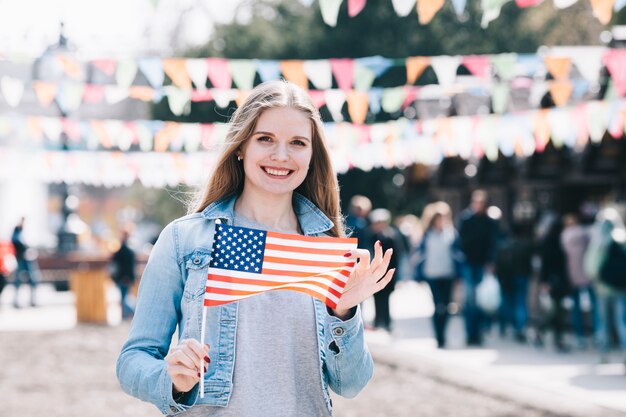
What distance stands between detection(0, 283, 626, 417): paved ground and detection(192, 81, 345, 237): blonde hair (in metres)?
4.88

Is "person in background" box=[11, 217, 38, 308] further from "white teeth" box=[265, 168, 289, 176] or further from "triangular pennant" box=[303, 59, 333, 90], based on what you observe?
"white teeth" box=[265, 168, 289, 176]

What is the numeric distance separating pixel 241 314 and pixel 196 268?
179 mm

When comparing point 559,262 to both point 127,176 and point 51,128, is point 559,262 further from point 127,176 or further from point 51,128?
point 127,176

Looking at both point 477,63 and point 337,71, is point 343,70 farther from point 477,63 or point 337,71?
point 477,63

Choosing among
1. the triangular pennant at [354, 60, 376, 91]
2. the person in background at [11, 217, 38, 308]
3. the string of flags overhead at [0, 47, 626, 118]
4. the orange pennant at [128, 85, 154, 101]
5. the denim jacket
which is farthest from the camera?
the person in background at [11, 217, 38, 308]

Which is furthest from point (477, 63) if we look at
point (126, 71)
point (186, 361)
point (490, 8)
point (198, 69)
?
point (186, 361)

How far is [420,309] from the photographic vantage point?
20.5 meters

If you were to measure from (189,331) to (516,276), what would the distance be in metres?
10.9

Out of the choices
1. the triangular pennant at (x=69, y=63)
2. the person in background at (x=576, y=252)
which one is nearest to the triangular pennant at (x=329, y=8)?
the triangular pennant at (x=69, y=63)

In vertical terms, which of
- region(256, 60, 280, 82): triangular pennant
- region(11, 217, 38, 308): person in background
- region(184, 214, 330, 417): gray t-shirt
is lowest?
region(184, 214, 330, 417): gray t-shirt

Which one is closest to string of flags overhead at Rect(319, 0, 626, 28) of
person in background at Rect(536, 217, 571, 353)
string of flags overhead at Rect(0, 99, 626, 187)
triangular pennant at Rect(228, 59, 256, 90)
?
string of flags overhead at Rect(0, 99, 626, 187)

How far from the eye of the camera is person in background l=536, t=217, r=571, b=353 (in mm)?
12016

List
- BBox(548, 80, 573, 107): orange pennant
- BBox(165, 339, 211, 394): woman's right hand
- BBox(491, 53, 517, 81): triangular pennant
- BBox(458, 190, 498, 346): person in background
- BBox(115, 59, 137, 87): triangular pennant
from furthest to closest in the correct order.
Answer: BBox(548, 80, 573, 107): orange pennant → BBox(458, 190, 498, 346): person in background → BBox(115, 59, 137, 87): triangular pennant → BBox(491, 53, 517, 81): triangular pennant → BBox(165, 339, 211, 394): woman's right hand

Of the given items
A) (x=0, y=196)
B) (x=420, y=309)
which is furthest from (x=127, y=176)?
(x=0, y=196)
